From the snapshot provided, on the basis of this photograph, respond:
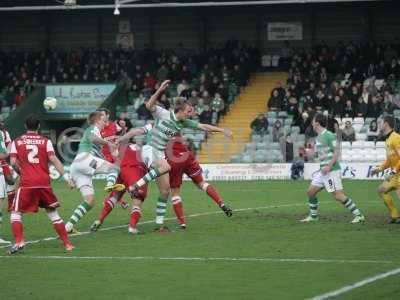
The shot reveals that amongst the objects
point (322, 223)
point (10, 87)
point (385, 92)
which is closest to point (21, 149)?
point (322, 223)

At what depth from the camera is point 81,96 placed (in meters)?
42.5

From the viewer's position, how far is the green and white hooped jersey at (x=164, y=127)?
1714 centimetres

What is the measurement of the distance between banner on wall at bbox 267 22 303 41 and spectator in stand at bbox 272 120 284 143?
341 inches

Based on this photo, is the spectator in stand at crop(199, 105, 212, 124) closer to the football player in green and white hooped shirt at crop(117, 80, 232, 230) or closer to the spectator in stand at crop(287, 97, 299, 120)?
the spectator in stand at crop(287, 97, 299, 120)

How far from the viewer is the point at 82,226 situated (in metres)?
18.4

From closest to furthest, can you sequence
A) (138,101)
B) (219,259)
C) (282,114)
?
(219,259) < (282,114) < (138,101)

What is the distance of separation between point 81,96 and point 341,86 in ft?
38.5

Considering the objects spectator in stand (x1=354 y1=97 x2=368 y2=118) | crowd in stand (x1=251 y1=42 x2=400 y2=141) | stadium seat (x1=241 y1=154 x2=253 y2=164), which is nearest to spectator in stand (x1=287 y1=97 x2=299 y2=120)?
crowd in stand (x1=251 y1=42 x2=400 y2=141)

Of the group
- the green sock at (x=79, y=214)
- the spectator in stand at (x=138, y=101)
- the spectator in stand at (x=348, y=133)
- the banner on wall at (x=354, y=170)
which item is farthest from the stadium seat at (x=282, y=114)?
the green sock at (x=79, y=214)

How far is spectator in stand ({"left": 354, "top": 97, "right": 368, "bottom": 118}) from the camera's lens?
1411 inches

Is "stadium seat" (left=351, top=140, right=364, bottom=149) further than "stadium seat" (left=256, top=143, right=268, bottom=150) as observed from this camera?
No

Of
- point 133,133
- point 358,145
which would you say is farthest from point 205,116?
point 133,133

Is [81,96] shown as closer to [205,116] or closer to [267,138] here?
[205,116]

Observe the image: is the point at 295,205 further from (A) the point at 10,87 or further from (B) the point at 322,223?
(A) the point at 10,87
